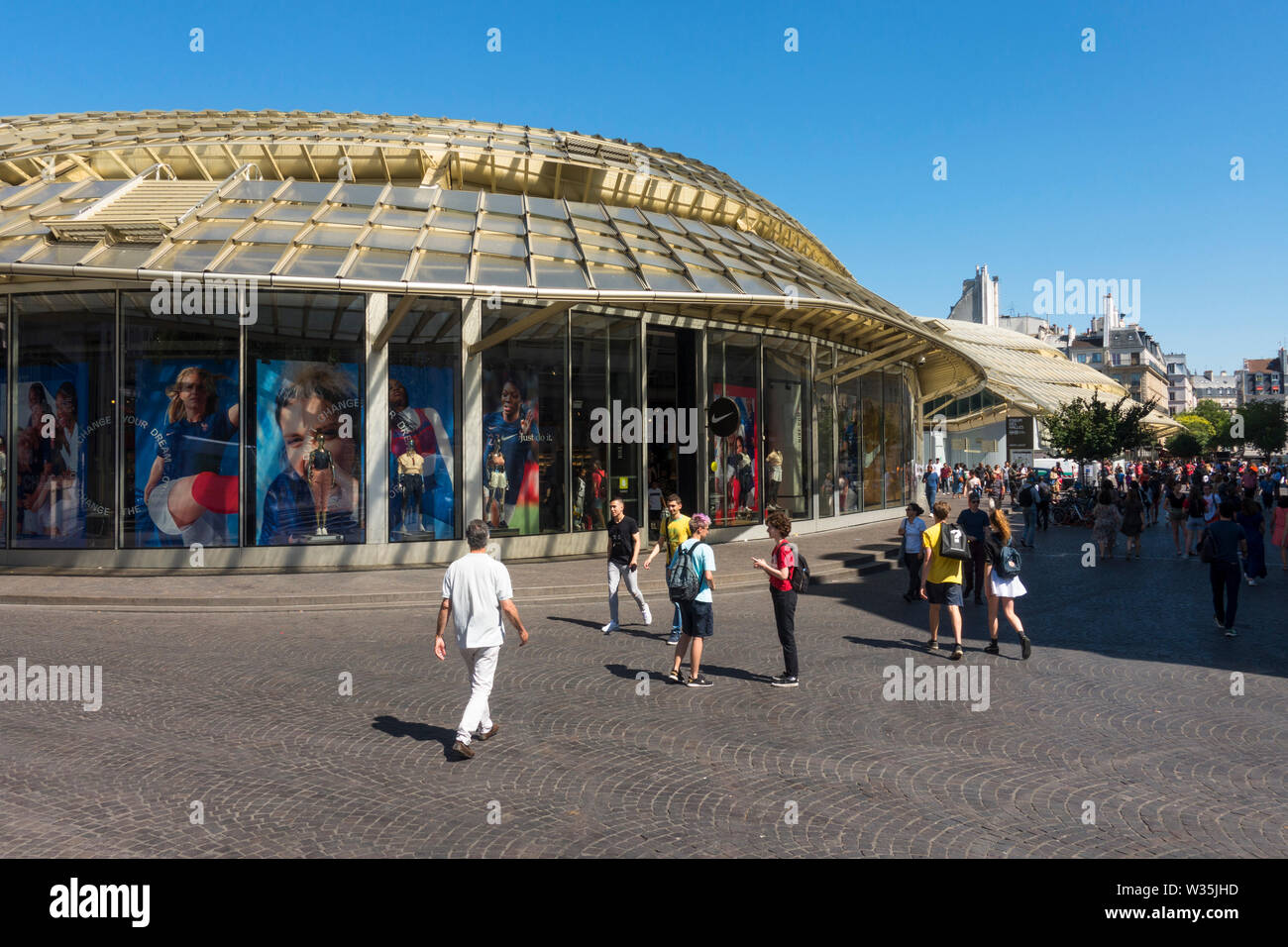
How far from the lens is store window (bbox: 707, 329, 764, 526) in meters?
23.1

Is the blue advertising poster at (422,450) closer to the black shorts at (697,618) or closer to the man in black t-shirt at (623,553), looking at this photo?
the man in black t-shirt at (623,553)

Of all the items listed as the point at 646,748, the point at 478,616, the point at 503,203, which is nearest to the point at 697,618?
the point at 646,748

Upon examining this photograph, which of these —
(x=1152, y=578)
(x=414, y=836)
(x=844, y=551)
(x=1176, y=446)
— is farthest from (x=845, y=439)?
(x=1176, y=446)

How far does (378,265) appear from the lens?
17688 millimetres

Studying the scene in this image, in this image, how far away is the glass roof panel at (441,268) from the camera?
17.3 metres

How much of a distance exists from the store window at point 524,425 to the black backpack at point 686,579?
11.1 meters

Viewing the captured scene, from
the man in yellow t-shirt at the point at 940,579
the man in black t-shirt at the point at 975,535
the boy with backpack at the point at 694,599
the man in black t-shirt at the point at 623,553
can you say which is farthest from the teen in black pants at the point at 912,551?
the boy with backpack at the point at 694,599

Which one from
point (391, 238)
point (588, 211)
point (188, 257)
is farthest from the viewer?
point (588, 211)

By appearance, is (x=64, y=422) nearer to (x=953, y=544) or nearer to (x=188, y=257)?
(x=188, y=257)

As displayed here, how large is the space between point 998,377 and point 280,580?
2702 inches

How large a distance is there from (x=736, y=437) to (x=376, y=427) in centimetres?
986

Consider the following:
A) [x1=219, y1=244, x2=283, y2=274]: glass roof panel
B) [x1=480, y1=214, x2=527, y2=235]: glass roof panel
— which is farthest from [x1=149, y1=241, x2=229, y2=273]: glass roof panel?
[x1=480, y1=214, x2=527, y2=235]: glass roof panel

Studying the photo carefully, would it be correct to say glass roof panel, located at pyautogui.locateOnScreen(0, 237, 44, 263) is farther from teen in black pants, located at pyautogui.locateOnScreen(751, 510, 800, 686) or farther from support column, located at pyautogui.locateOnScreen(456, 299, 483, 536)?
teen in black pants, located at pyautogui.locateOnScreen(751, 510, 800, 686)
